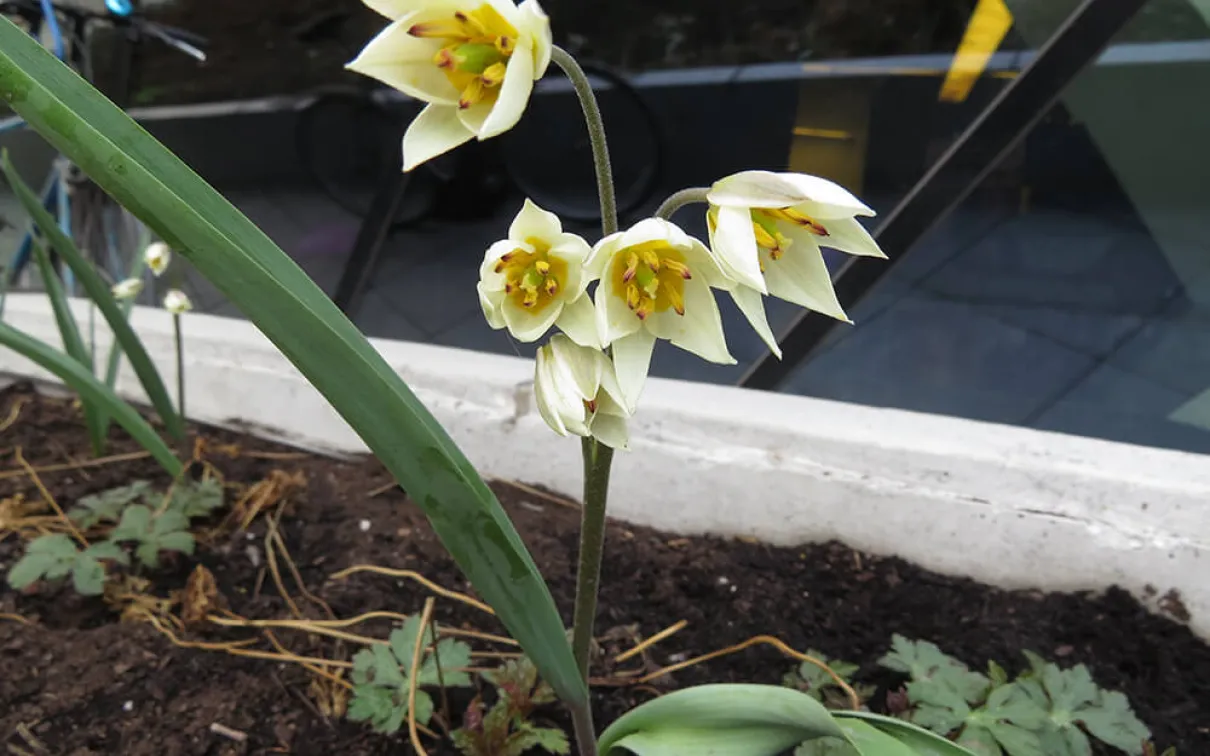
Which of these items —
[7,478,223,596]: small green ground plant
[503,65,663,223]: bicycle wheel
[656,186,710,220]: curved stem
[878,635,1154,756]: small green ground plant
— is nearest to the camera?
[656,186,710,220]: curved stem

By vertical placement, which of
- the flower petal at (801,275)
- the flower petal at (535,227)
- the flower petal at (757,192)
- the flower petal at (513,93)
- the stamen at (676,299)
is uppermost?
the flower petal at (513,93)

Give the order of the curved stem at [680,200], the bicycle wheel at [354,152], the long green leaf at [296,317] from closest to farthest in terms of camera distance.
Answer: the long green leaf at [296,317] → the curved stem at [680,200] → the bicycle wheel at [354,152]

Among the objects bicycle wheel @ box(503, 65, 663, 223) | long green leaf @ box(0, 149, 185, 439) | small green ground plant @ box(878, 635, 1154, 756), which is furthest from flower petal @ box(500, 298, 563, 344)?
bicycle wheel @ box(503, 65, 663, 223)

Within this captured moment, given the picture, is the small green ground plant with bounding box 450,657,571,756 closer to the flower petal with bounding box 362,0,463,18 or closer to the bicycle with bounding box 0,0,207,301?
the flower petal with bounding box 362,0,463,18

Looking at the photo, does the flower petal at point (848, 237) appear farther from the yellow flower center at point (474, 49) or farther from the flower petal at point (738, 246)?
the yellow flower center at point (474, 49)

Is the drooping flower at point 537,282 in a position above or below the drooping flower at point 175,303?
above

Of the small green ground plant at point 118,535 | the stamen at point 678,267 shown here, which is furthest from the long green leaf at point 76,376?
the stamen at point 678,267

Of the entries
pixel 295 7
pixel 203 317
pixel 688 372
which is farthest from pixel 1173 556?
pixel 295 7
